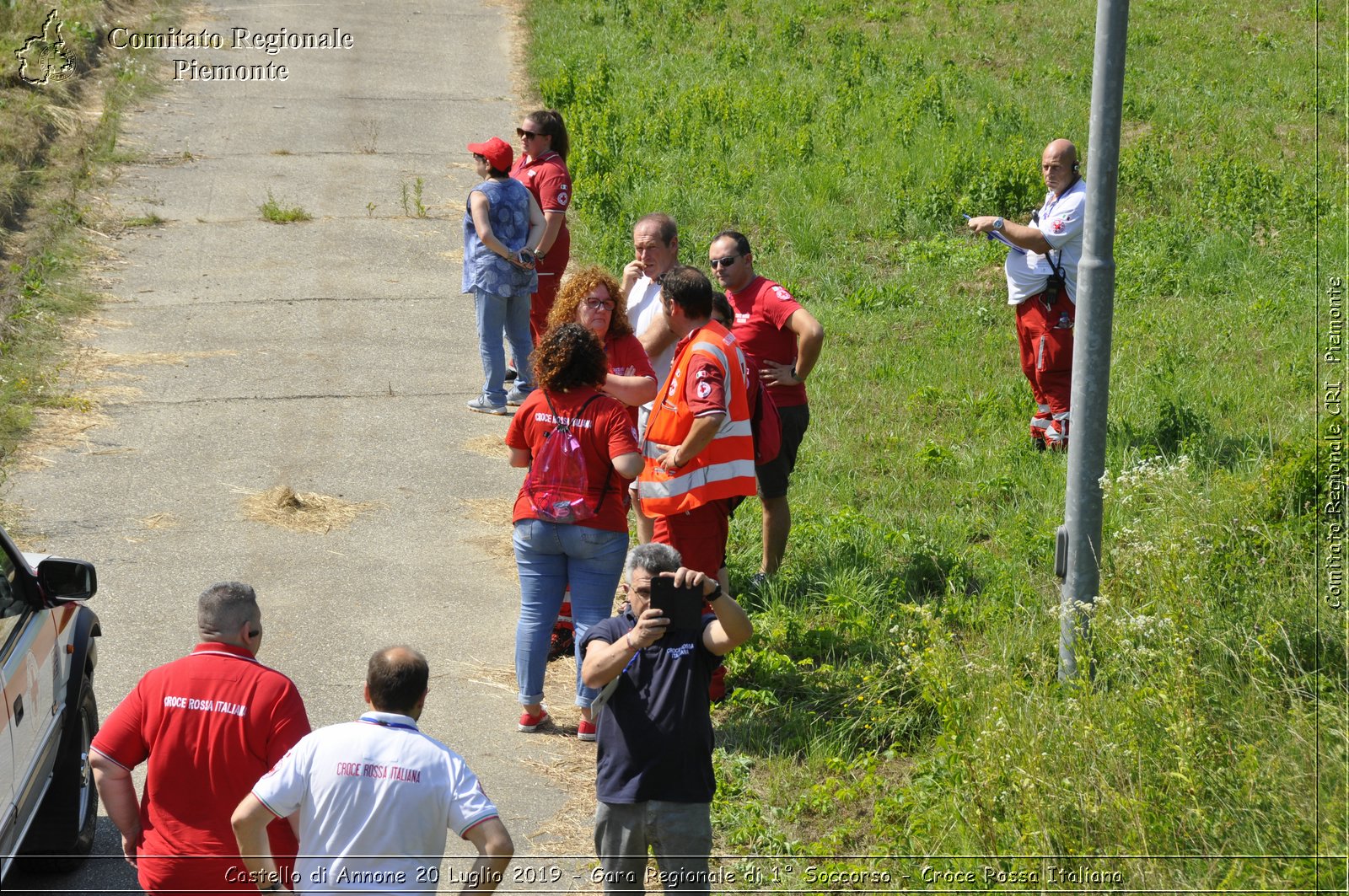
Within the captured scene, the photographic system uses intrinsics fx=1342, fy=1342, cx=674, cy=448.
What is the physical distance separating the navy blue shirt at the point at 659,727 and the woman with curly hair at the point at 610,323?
2214 mm

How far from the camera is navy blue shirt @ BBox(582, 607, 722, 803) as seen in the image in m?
4.33

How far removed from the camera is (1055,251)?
9188 millimetres

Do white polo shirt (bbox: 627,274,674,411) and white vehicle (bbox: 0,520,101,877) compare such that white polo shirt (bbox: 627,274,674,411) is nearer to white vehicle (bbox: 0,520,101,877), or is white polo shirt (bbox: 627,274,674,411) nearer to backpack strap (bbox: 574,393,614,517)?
backpack strap (bbox: 574,393,614,517)

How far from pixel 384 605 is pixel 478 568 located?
73cm

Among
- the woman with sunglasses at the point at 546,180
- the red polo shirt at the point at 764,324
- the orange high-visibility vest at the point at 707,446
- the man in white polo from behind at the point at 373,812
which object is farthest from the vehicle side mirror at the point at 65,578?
the woman with sunglasses at the point at 546,180

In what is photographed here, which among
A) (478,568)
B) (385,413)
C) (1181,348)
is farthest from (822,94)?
(478,568)

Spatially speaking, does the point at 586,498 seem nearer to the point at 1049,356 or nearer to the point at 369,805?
the point at 369,805

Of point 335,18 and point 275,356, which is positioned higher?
point 335,18

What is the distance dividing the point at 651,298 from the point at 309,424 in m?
3.96

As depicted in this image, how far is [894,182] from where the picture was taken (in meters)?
14.1

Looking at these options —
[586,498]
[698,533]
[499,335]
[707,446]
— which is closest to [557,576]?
[586,498]

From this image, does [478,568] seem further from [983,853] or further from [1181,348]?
[1181,348]

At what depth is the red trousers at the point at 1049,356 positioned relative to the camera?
29.9 feet
